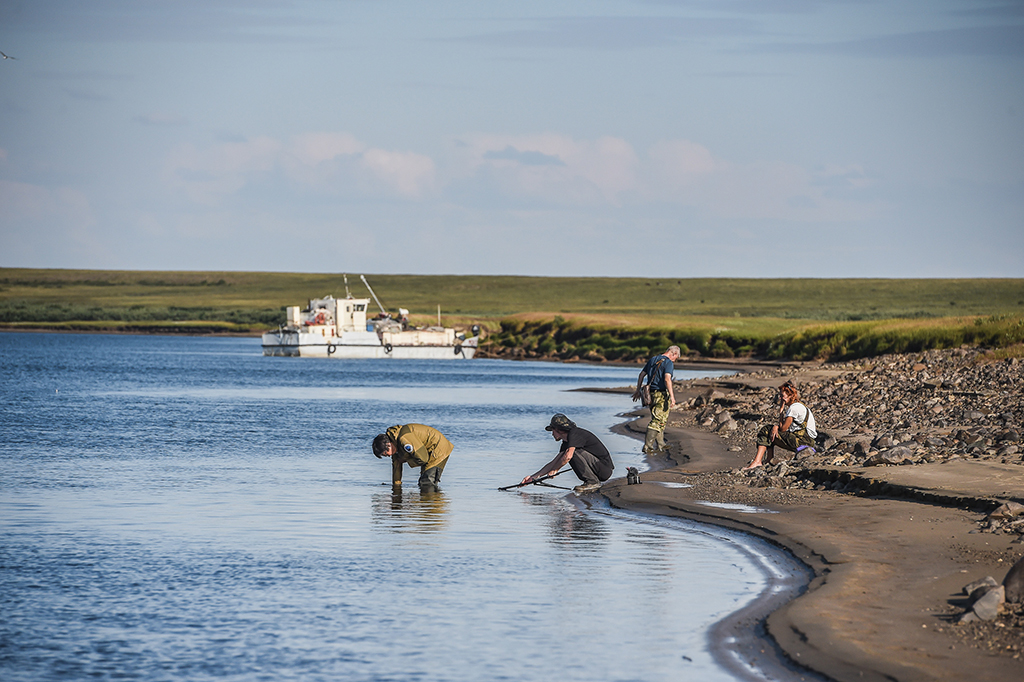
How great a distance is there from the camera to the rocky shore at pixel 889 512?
902 centimetres

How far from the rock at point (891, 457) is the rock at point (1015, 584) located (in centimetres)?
885

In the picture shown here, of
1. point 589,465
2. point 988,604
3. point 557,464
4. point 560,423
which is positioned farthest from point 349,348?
point 988,604

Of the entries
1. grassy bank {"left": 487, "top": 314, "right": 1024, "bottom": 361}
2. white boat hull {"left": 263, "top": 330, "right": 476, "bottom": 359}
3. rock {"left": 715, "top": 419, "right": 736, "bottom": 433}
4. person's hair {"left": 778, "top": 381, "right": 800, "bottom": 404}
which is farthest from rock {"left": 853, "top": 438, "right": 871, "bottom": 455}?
white boat hull {"left": 263, "top": 330, "right": 476, "bottom": 359}

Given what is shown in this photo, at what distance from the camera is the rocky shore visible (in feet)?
29.6

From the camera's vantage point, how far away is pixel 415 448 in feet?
57.9

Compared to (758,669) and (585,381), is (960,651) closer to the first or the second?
(758,669)

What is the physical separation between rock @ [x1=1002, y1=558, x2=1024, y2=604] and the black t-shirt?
859cm

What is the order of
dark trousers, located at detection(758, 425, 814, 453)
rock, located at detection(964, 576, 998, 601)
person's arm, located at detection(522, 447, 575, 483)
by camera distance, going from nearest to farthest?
rock, located at detection(964, 576, 998, 601) < person's arm, located at detection(522, 447, 575, 483) < dark trousers, located at detection(758, 425, 814, 453)

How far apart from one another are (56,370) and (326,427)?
164ft

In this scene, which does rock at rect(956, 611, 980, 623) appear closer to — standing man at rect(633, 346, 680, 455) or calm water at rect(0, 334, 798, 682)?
calm water at rect(0, 334, 798, 682)

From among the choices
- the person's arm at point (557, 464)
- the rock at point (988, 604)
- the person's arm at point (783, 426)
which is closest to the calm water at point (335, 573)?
the person's arm at point (557, 464)

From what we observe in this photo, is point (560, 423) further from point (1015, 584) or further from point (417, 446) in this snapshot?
point (1015, 584)

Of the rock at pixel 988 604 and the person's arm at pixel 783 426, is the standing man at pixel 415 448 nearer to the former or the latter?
the person's arm at pixel 783 426

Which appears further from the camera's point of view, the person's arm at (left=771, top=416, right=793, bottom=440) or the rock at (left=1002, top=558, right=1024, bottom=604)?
the person's arm at (left=771, top=416, right=793, bottom=440)
